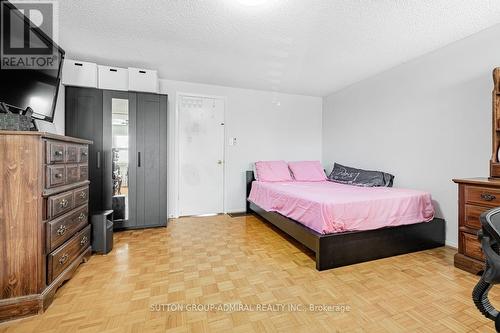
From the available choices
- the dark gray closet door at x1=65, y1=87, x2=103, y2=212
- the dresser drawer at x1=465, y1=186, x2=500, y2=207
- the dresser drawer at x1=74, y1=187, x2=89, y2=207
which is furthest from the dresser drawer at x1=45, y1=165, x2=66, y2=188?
the dresser drawer at x1=465, y1=186, x2=500, y2=207

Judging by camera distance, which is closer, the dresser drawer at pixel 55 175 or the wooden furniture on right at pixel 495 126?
the dresser drawer at pixel 55 175

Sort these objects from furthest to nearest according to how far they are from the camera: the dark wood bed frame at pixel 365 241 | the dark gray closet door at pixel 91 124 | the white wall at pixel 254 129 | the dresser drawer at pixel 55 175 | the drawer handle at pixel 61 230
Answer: the white wall at pixel 254 129 → the dark gray closet door at pixel 91 124 → the dark wood bed frame at pixel 365 241 → the drawer handle at pixel 61 230 → the dresser drawer at pixel 55 175

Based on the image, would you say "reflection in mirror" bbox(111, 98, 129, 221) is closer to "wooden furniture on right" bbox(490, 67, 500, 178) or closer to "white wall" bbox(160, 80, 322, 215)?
"white wall" bbox(160, 80, 322, 215)

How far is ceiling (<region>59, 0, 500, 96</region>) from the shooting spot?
195cm

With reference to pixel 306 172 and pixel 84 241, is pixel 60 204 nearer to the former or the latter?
pixel 84 241

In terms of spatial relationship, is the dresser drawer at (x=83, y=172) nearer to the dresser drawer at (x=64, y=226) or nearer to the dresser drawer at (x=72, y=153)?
the dresser drawer at (x=72, y=153)

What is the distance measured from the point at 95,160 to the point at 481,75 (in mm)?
4461

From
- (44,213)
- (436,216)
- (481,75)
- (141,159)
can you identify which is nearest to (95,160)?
(141,159)

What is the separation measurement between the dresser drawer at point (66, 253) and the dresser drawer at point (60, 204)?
0.26 m

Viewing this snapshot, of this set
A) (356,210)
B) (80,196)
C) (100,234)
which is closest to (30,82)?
(80,196)

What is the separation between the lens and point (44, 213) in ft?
5.01

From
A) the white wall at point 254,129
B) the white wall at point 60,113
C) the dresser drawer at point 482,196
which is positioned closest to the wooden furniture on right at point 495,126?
the dresser drawer at point 482,196

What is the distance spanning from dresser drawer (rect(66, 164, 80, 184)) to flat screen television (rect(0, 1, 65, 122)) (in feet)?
1.71

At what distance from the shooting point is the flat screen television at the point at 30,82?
162cm
